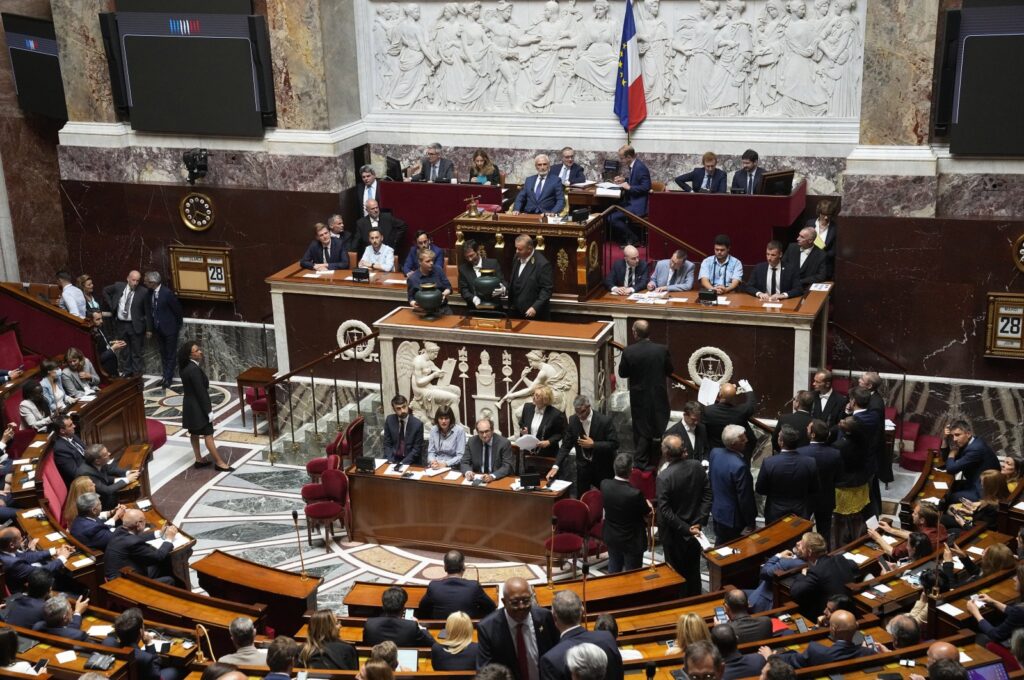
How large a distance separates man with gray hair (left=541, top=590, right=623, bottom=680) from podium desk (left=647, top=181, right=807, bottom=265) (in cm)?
835

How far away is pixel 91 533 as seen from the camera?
34.0 feet

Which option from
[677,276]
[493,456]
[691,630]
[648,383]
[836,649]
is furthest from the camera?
[677,276]

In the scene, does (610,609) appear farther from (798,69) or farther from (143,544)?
(798,69)

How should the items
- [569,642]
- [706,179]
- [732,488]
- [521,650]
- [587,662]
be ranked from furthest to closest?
1. [706,179]
2. [732,488]
3. [521,650]
4. [569,642]
5. [587,662]

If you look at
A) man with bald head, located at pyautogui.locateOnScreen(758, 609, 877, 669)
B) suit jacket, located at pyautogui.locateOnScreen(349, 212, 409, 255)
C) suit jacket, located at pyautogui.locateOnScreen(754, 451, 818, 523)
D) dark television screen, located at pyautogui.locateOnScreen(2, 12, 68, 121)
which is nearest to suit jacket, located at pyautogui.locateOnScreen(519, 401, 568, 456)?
suit jacket, located at pyautogui.locateOnScreen(754, 451, 818, 523)

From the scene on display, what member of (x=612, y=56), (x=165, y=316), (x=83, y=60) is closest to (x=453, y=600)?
(x=165, y=316)

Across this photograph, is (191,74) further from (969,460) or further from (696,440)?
(969,460)

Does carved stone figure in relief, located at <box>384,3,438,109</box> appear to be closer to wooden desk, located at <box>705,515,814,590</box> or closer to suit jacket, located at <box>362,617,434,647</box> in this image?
wooden desk, located at <box>705,515,814,590</box>

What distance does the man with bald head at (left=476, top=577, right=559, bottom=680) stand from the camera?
7.19 metres

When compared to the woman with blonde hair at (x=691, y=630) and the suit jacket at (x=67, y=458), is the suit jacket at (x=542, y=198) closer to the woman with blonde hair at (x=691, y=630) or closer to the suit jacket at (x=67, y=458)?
the suit jacket at (x=67, y=458)

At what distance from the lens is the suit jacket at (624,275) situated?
1395 centimetres

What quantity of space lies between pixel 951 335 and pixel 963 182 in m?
1.68

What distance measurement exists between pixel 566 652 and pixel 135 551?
473cm

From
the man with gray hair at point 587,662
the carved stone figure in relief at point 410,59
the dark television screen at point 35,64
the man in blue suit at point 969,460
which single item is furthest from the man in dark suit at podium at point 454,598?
the dark television screen at point 35,64
